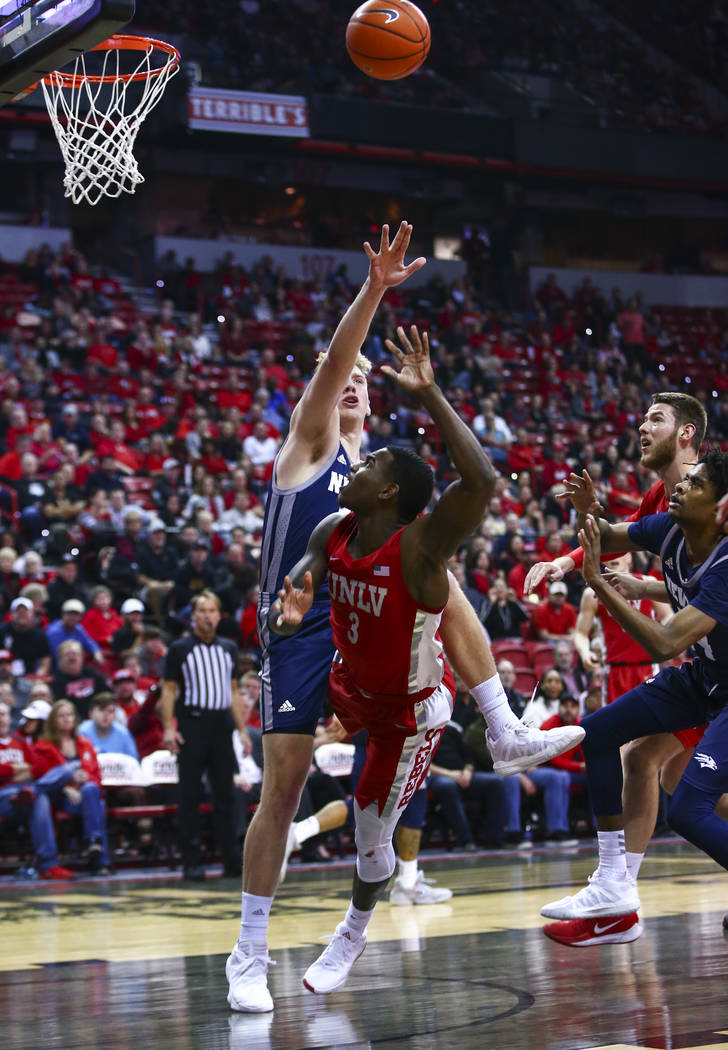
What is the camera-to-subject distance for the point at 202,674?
1019cm

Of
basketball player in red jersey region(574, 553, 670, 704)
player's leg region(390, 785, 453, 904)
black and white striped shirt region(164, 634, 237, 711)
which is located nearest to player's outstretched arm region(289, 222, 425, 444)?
player's leg region(390, 785, 453, 904)

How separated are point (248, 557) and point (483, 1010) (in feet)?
29.1

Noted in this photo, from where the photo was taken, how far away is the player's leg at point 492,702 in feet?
16.9

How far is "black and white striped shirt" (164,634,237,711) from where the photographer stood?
401 inches

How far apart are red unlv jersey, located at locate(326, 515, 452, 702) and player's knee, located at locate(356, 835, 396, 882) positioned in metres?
0.65

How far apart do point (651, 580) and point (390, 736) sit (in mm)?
1675

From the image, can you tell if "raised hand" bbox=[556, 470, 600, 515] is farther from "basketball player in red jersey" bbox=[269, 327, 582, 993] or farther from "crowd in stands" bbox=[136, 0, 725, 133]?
"crowd in stands" bbox=[136, 0, 725, 133]

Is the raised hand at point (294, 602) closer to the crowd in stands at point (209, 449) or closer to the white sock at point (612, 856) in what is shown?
the white sock at point (612, 856)

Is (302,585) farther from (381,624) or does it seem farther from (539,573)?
(539,573)

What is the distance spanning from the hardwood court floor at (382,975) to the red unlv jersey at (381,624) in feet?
3.82

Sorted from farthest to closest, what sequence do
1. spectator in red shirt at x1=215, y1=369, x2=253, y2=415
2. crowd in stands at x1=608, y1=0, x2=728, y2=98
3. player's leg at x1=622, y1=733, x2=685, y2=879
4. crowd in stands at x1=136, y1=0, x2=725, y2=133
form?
crowd in stands at x1=608, y1=0, x2=728, y2=98 → crowd in stands at x1=136, y1=0, x2=725, y2=133 → spectator in red shirt at x1=215, y1=369, x2=253, y2=415 → player's leg at x1=622, y1=733, x2=685, y2=879

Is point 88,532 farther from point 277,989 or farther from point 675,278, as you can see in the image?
point 675,278

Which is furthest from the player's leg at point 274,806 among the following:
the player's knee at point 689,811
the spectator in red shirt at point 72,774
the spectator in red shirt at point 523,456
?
the spectator in red shirt at point 523,456

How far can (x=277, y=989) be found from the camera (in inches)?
219
